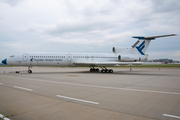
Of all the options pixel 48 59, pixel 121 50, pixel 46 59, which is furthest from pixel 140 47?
pixel 46 59

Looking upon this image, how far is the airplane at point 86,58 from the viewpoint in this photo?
22.1 meters

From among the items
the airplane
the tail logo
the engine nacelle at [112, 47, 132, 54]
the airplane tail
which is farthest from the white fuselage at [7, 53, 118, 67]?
the tail logo

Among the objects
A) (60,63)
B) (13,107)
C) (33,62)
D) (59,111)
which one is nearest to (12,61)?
(33,62)

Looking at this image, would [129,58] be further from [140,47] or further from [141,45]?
[141,45]

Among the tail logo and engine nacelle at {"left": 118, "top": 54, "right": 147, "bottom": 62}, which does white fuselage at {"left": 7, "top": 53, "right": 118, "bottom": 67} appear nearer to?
engine nacelle at {"left": 118, "top": 54, "right": 147, "bottom": 62}

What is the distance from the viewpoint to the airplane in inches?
869

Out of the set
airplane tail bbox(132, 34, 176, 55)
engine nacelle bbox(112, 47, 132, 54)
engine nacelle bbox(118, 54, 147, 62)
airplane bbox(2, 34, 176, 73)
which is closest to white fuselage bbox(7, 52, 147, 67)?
airplane bbox(2, 34, 176, 73)

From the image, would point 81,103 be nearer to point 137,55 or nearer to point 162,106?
point 162,106

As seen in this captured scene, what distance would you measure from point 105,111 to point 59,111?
1.68 meters

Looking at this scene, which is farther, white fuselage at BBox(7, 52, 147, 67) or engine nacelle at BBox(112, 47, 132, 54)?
engine nacelle at BBox(112, 47, 132, 54)

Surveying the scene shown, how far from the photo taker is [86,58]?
24.7m

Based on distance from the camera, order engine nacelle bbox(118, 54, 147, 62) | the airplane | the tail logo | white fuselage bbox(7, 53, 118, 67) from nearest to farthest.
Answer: white fuselage bbox(7, 53, 118, 67)
the airplane
engine nacelle bbox(118, 54, 147, 62)
the tail logo

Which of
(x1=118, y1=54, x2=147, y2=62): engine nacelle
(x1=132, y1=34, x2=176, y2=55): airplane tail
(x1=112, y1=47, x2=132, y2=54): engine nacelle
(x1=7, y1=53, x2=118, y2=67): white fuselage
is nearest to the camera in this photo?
(x1=7, y1=53, x2=118, y2=67): white fuselage

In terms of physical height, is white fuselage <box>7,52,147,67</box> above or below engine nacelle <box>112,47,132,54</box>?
below
